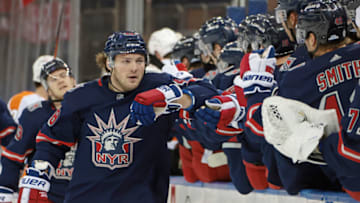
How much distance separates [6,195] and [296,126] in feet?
7.14

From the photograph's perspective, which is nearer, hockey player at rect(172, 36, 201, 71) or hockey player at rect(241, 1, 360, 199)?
hockey player at rect(241, 1, 360, 199)

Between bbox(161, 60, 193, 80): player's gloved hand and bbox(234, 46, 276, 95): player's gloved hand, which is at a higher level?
bbox(234, 46, 276, 95): player's gloved hand

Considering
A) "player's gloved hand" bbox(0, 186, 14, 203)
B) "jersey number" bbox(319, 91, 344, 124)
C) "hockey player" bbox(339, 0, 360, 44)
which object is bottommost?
"player's gloved hand" bbox(0, 186, 14, 203)

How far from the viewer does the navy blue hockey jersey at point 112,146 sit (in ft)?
11.5

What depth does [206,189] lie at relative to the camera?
187 inches

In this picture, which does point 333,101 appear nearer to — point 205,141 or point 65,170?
point 205,141

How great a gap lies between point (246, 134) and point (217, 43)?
4.29ft

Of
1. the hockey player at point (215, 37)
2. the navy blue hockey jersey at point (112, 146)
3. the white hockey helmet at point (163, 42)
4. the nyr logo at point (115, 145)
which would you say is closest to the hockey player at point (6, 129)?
the white hockey helmet at point (163, 42)

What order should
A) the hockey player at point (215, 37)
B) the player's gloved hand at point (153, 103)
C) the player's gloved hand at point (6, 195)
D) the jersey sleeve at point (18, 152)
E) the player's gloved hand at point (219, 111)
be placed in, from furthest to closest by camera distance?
the hockey player at point (215, 37)
the jersey sleeve at point (18, 152)
the player's gloved hand at point (6, 195)
the player's gloved hand at point (219, 111)
the player's gloved hand at point (153, 103)

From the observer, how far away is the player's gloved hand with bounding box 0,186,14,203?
448 cm

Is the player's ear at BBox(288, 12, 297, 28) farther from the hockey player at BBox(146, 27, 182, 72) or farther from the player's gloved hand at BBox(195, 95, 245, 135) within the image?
the hockey player at BBox(146, 27, 182, 72)

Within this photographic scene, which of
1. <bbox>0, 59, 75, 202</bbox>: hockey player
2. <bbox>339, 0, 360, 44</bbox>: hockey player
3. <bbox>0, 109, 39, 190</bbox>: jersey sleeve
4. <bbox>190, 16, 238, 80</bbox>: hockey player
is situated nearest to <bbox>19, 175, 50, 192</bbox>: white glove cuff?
<bbox>0, 59, 75, 202</bbox>: hockey player

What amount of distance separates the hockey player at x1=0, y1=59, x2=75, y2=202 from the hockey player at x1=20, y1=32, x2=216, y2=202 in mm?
851

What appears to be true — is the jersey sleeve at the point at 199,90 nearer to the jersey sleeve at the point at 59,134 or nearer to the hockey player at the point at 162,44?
the jersey sleeve at the point at 59,134
